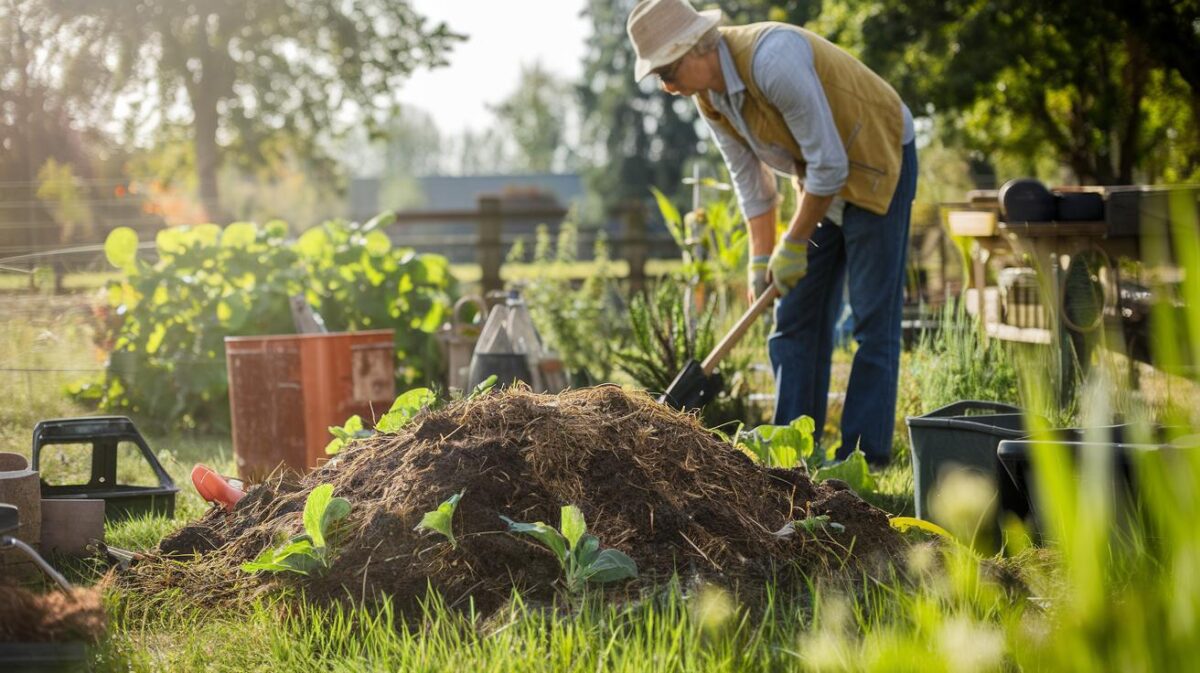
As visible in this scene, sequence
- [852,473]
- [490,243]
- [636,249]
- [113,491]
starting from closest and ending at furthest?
1. [852,473]
2. [113,491]
3. [490,243]
4. [636,249]

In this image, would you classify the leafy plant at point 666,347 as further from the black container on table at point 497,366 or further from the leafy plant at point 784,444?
the leafy plant at point 784,444

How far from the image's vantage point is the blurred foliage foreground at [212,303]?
5.43 meters

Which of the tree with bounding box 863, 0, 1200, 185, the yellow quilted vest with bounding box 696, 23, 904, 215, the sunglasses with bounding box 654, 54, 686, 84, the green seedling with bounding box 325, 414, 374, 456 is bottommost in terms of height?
the green seedling with bounding box 325, 414, 374, 456

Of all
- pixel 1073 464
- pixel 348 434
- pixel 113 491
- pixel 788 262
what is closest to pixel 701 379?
pixel 788 262

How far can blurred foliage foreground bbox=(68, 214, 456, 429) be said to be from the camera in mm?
5426

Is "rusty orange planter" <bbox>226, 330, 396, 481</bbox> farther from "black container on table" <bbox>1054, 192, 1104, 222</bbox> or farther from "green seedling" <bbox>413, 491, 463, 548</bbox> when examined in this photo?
"black container on table" <bbox>1054, 192, 1104, 222</bbox>

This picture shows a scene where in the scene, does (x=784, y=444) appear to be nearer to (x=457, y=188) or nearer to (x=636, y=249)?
(x=636, y=249)

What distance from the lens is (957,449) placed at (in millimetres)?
2898

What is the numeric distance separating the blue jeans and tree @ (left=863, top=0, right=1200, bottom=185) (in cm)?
1173

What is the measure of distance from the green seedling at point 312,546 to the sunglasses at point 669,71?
1.89 meters

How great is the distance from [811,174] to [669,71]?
56cm

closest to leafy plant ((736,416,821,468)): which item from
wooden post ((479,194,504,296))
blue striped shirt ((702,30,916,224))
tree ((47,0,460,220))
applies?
blue striped shirt ((702,30,916,224))

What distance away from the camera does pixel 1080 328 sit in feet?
15.1

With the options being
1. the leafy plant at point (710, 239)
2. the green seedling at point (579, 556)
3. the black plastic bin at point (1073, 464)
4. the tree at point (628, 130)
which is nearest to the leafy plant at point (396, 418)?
A: the green seedling at point (579, 556)
